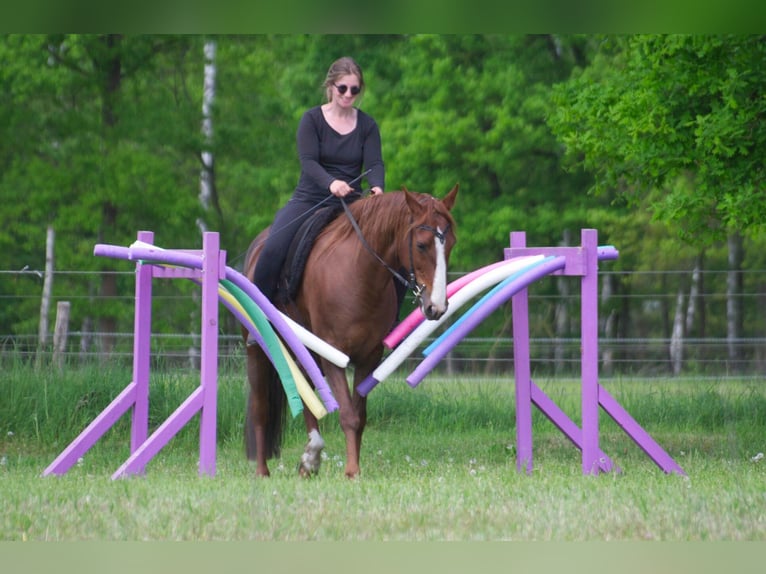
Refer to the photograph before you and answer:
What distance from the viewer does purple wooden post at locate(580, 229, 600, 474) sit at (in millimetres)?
7640

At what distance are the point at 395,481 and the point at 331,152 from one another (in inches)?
90.3

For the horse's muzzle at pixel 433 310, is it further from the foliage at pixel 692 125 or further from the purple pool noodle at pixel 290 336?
the foliage at pixel 692 125

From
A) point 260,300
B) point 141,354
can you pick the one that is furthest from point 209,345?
point 141,354

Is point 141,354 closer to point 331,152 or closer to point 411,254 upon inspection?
point 331,152

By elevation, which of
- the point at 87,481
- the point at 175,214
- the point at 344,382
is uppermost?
the point at 175,214

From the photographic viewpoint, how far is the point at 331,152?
7938mm

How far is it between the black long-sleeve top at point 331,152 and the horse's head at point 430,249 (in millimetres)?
998

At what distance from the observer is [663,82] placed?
36.6ft

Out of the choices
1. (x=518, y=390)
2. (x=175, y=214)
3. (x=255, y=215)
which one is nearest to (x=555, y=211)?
(x=255, y=215)

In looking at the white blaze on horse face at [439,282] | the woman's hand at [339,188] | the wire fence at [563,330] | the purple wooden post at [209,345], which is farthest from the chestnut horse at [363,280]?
the wire fence at [563,330]

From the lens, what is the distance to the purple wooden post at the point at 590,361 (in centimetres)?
764

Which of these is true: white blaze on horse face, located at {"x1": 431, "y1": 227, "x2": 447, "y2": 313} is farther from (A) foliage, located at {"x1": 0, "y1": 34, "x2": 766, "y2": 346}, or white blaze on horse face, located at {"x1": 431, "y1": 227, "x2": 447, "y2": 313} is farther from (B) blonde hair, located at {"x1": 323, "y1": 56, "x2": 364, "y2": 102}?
(A) foliage, located at {"x1": 0, "y1": 34, "x2": 766, "y2": 346}

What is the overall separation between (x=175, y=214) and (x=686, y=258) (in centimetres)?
1315

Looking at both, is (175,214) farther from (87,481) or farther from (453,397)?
(87,481)
